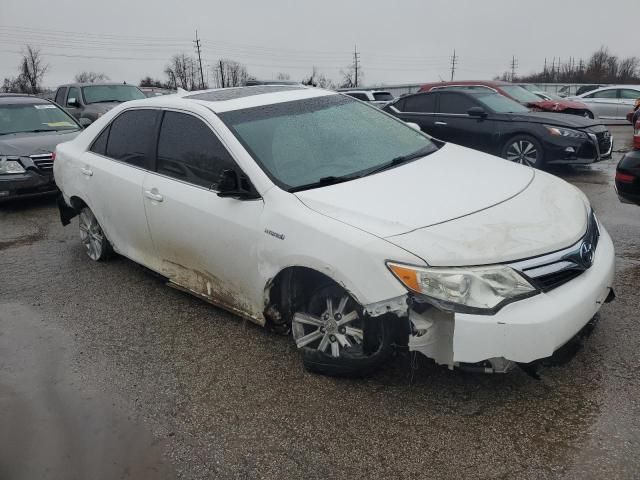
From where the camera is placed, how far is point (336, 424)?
280 cm

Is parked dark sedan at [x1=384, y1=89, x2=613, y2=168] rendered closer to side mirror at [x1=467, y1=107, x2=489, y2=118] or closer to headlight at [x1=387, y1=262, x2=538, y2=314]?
side mirror at [x1=467, y1=107, x2=489, y2=118]

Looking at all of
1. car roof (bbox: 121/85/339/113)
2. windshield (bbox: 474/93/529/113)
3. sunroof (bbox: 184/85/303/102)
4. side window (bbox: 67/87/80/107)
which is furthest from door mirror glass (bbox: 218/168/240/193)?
side window (bbox: 67/87/80/107)

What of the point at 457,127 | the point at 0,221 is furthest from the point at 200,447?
the point at 457,127

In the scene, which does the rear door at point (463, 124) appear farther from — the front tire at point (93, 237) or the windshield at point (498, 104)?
the front tire at point (93, 237)

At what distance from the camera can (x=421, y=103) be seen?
10242 mm

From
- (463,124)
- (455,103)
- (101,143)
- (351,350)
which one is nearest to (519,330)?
(351,350)

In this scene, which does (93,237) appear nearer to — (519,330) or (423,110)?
(519,330)

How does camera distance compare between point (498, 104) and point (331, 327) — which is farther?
point (498, 104)

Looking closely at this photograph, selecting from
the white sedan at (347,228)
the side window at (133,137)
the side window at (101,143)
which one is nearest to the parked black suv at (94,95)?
the side window at (101,143)

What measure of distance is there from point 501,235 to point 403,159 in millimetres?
1281

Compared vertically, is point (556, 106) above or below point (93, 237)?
below

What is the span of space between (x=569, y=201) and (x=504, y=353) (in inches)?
50.7

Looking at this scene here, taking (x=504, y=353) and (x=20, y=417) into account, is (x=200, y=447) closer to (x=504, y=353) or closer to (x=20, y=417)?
(x=20, y=417)

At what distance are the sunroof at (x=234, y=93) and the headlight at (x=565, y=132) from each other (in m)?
5.57
